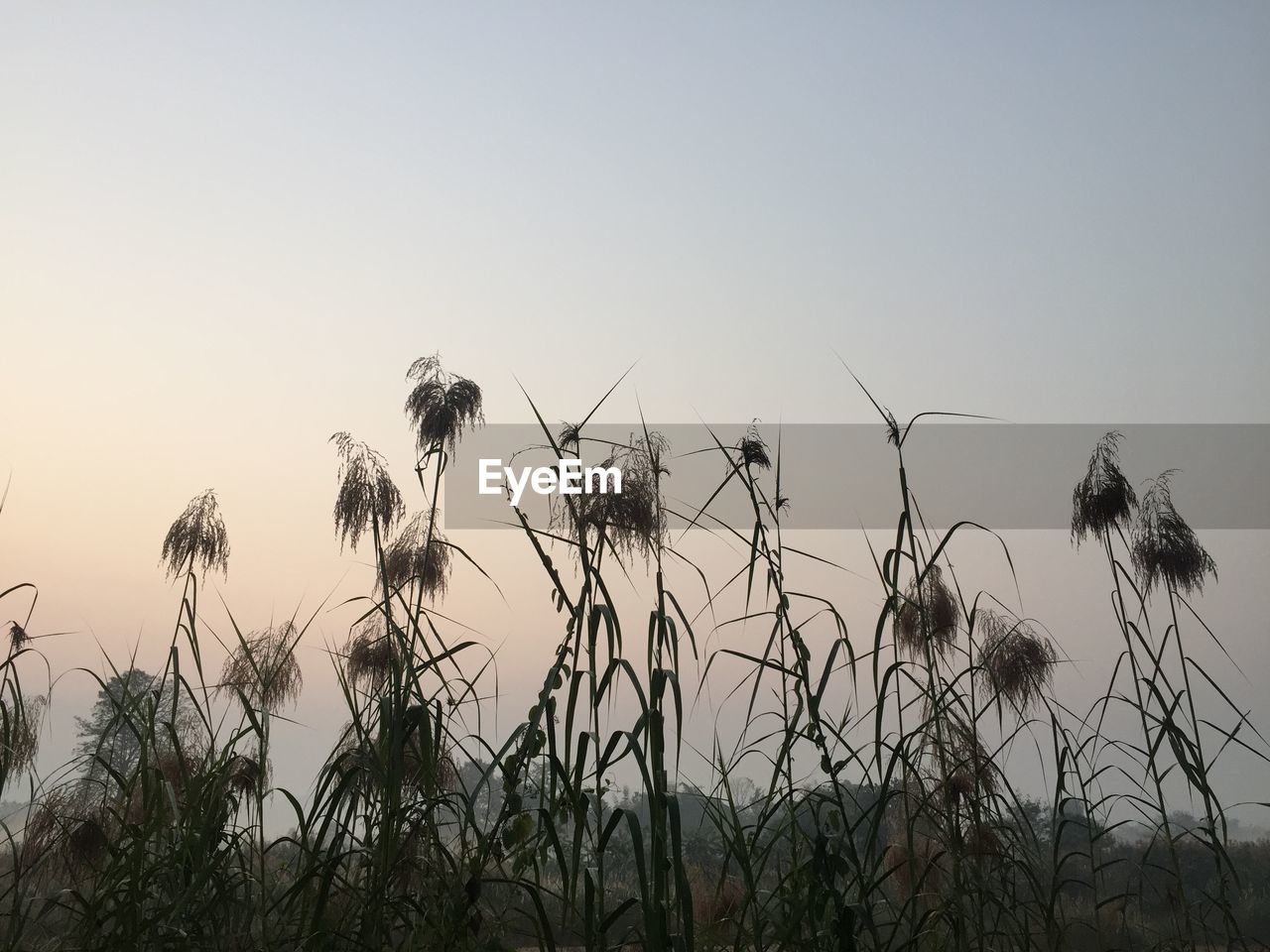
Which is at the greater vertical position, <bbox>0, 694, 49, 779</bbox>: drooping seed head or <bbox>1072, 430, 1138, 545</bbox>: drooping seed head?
<bbox>1072, 430, 1138, 545</bbox>: drooping seed head

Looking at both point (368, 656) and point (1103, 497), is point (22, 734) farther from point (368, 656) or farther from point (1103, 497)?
point (1103, 497)

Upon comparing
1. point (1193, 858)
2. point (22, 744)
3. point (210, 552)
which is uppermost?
point (210, 552)

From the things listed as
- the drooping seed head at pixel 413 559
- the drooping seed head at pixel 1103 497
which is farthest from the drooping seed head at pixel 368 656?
the drooping seed head at pixel 1103 497

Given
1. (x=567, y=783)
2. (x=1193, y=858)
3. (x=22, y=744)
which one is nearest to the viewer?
(x=567, y=783)

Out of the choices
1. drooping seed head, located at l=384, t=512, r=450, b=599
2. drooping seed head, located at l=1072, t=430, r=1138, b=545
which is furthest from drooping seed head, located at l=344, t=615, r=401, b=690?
drooping seed head, located at l=1072, t=430, r=1138, b=545

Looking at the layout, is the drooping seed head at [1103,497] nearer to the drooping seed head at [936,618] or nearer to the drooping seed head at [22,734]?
the drooping seed head at [936,618]

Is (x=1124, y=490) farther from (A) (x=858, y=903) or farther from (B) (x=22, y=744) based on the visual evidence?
(B) (x=22, y=744)

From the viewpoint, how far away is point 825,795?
6.98ft

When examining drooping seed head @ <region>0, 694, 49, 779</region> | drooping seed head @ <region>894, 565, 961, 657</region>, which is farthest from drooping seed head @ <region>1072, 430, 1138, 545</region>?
drooping seed head @ <region>0, 694, 49, 779</region>

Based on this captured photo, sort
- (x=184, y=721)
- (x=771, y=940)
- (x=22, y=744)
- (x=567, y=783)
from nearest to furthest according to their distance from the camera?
(x=567, y=783)
(x=771, y=940)
(x=22, y=744)
(x=184, y=721)

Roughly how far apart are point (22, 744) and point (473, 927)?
176 centimetres

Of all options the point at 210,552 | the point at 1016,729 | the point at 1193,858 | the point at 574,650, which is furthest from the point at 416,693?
the point at 1193,858

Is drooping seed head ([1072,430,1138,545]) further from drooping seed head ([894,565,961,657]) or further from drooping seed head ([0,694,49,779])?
drooping seed head ([0,694,49,779])

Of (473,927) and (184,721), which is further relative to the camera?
(184,721)
